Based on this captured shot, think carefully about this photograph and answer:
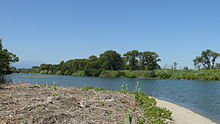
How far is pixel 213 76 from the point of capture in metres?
58.6

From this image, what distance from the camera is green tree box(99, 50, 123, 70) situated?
322ft

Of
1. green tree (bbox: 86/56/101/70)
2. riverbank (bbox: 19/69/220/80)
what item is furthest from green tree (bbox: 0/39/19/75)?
green tree (bbox: 86/56/101/70)

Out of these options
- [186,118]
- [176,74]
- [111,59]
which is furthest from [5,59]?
[111,59]

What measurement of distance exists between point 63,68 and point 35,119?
107656 mm

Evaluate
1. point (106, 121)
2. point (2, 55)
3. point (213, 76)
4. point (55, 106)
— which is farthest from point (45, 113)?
point (213, 76)

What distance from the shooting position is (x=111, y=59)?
9894 centimetres

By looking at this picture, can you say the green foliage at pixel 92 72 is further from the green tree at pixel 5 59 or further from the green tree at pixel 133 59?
the green tree at pixel 5 59

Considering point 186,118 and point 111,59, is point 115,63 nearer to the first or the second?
point 111,59

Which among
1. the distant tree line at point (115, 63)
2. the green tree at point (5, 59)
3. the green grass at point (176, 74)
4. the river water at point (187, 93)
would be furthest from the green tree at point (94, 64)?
the green tree at point (5, 59)

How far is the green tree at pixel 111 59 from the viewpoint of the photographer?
98.0m

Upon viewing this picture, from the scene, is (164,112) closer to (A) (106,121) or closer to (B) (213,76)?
(A) (106,121)

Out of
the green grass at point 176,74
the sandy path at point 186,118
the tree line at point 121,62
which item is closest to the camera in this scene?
the sandy path at point 186,118

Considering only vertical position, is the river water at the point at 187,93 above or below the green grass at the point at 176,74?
below

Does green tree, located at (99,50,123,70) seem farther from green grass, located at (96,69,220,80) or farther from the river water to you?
the river water
